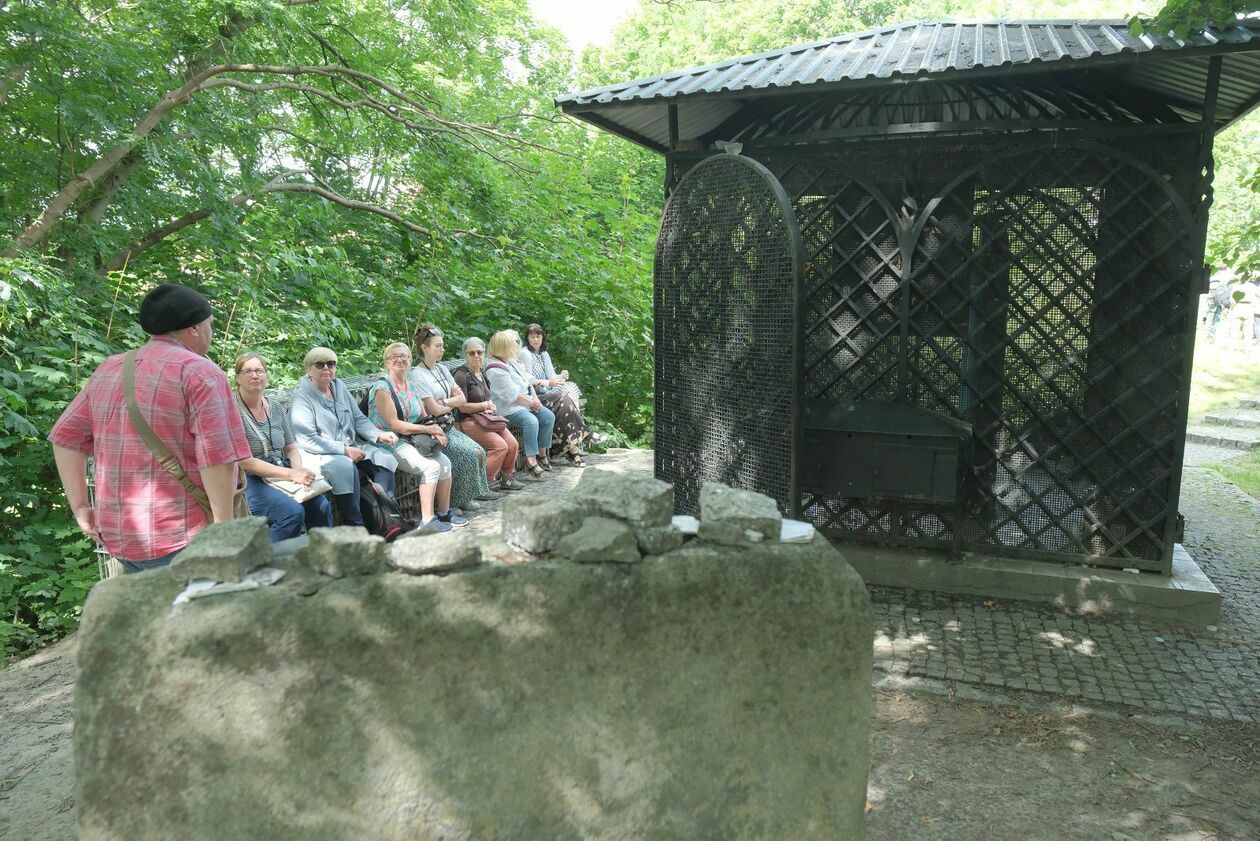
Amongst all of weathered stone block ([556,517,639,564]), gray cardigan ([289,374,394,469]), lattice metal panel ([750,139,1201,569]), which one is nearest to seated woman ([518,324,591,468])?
gray cardigan ([289,374,394,469])

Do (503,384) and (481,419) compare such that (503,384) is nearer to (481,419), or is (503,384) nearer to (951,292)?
(481,419)

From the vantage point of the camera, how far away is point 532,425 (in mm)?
8812

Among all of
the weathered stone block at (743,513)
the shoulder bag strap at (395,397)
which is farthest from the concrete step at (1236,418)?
the weathered stone block at (743,513)

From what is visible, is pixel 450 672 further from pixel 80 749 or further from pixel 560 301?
pixel 560 301

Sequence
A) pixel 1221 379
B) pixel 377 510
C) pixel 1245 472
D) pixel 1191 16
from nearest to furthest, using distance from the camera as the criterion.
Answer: pixel 1191 16
pixel 377 510
pixel 1245 472
pixel 1221 379

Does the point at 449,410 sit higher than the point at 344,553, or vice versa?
the point at 344,553

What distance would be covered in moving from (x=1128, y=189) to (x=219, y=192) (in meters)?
7.65

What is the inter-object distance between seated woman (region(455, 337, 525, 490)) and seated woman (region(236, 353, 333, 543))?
8.04ft

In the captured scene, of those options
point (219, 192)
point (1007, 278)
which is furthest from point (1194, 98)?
point (219, 192)

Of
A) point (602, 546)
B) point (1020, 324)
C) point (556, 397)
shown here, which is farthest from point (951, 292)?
point (556, 397)

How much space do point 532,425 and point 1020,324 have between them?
473cm

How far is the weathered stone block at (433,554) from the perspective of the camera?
2.59 meters

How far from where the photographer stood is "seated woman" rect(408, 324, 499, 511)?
7.32m

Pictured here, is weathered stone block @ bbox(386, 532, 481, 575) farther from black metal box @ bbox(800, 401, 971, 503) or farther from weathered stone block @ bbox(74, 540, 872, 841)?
black metal box @ bbox(800, 401, 971, 503)
